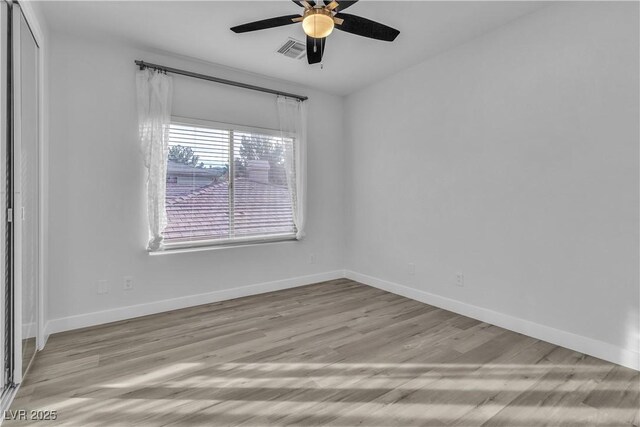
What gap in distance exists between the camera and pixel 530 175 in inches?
106

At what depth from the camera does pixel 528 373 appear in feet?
7.02

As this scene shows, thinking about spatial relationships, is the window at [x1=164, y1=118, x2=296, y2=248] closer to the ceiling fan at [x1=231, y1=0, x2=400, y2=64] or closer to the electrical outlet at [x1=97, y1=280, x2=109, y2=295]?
the electrical outlet at [x1=97, y1=280, x2=109, y2=295]

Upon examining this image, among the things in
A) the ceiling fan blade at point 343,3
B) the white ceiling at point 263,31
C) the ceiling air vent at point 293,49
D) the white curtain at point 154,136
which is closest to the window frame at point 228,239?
the white curtain at point 154,136

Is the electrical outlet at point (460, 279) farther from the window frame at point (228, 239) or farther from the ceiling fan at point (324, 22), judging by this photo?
the ceiling fan at point (324, 22)

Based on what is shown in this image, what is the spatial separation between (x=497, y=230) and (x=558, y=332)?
929mm

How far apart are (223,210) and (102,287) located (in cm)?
139

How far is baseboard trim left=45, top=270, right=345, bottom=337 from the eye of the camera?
287 centimetres

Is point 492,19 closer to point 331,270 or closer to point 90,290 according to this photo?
point 331,270

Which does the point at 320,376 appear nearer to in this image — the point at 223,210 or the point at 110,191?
the point at 223,210

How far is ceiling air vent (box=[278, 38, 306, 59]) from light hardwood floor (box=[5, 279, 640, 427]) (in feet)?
8.86

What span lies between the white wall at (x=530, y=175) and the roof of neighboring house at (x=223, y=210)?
1461 mm

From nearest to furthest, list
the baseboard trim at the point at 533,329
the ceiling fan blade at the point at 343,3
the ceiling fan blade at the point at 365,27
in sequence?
1. the ceiling fan blade at the point at 343,3
2. the ceiling fan blade at the point at 365,27
3. the baseboard trim at the point at 533,329

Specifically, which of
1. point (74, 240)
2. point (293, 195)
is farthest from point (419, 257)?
point (74, 240)

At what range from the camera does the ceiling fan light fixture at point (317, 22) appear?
1.96 meters
